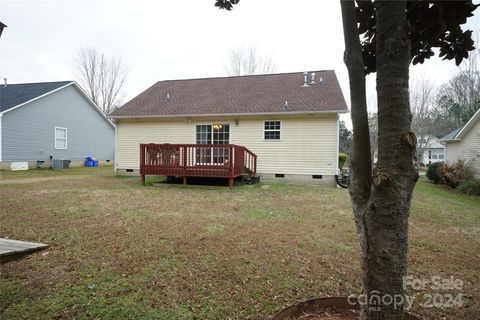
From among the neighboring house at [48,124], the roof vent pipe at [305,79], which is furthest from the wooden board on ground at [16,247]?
the neighboring house at [48,124]

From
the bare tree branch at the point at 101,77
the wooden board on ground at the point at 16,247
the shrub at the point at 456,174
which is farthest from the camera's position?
the bare tree branch at the point at 101,77

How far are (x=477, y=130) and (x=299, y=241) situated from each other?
47.2ft

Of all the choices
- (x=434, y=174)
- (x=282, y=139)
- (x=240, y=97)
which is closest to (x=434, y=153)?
(x=434, y=174)

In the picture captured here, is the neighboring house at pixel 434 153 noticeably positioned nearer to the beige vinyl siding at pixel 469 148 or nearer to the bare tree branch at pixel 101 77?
the beige vinyl siding at pixel 469 148

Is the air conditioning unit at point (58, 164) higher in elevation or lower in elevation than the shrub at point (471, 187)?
higher

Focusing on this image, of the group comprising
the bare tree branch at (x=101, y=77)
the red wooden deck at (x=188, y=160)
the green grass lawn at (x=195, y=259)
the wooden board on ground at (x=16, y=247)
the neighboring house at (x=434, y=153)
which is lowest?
the green grass lawn at (x=195, y=259)

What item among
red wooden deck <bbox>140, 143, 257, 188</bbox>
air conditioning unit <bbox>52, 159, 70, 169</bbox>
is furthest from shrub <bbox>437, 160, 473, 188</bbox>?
air conditioning unit <bbox>52, 159, 70, 169</bbox>

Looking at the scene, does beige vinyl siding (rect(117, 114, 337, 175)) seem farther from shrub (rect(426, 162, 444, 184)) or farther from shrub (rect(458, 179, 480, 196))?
shrub (rect(426, 162, 444, 184))

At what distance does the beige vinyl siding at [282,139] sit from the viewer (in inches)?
439

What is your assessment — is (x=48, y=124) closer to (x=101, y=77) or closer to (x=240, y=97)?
(x=240, y=97)

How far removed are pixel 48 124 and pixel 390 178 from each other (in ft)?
70.6

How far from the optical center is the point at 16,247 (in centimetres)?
343

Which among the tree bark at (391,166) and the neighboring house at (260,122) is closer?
the tree bark at (391,166)

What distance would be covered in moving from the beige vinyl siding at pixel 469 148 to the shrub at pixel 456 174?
0.38m
